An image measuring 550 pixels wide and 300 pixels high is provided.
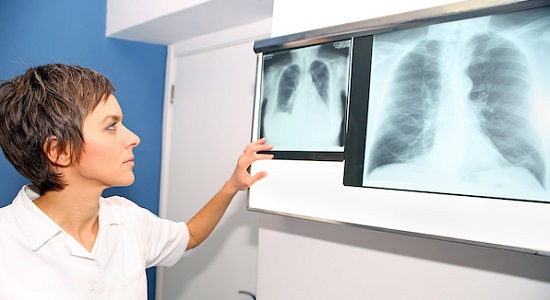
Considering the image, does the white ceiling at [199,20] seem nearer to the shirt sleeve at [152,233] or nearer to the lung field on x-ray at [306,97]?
the lung field on x-ray at [306,97]

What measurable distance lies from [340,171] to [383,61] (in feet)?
0.91

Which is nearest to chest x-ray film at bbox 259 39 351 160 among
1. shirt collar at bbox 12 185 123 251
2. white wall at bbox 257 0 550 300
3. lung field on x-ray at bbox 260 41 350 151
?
lung field on x-ray at bbox 260 41 350 151

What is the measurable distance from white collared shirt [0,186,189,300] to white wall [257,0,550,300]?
405mm

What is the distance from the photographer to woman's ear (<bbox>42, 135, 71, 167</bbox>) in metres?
0.96

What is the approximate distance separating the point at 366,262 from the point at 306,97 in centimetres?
46

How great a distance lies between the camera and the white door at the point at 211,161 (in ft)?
5.44

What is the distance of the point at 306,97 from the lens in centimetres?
108

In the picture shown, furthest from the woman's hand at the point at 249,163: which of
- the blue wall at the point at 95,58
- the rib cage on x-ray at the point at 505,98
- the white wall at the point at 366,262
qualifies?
the blue wall at the point at 95,58

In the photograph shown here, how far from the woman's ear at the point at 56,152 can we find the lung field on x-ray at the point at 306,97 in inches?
20.0

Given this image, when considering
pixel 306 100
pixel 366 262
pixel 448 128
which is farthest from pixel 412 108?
pixel 366 262

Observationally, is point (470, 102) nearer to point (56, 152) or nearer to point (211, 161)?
point (56, 152)

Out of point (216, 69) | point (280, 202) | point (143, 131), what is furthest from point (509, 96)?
point (143, 131)

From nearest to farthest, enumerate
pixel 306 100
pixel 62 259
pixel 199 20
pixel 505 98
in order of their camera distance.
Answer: pixel 505 98, pixel 62 259, pixel 306 100, pixel 199 20

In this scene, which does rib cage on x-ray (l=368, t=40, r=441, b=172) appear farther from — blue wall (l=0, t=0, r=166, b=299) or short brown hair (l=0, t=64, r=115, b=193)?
blue wall (l=0, t=0, r=166, b=299)
